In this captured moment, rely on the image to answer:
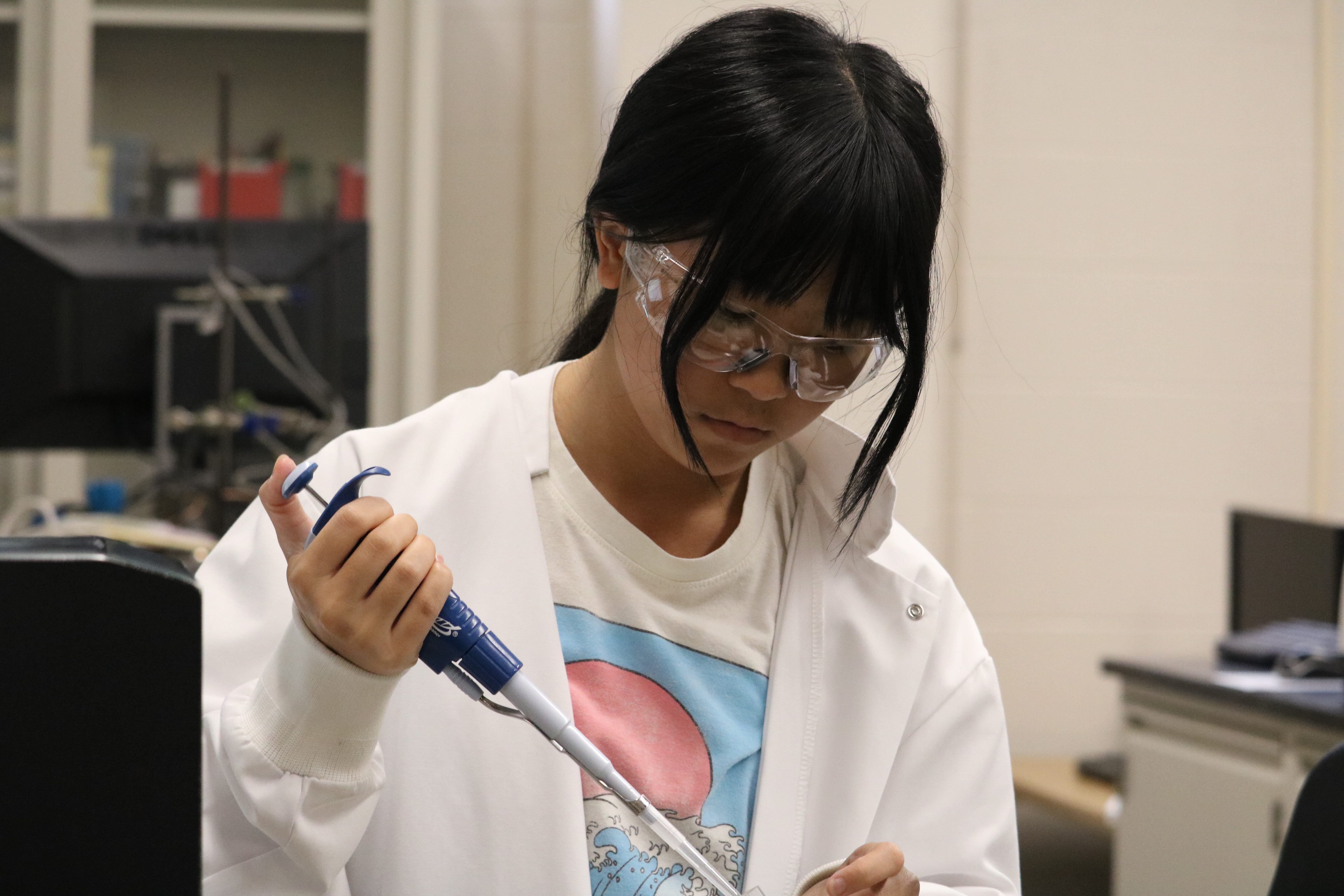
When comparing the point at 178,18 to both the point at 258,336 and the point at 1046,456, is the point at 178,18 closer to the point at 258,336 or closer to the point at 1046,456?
the point at 258,336

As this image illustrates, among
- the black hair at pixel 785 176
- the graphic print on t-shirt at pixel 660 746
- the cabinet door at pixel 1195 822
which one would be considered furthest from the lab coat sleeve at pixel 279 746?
the cabinet door at pixel 1195 822

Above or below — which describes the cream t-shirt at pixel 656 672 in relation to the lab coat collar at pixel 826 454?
below

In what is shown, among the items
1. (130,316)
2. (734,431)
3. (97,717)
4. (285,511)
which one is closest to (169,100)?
(130,316)

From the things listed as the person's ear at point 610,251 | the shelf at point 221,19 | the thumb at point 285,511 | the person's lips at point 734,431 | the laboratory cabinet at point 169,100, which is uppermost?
the shelf at point 221,19

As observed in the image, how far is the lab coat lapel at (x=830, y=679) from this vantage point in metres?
0.92

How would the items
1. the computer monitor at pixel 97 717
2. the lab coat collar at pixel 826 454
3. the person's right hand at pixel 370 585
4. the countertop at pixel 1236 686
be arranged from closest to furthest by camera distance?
the computer monitor at pixel 97 717 → the person's right hand at pixel 370 585 → the lab coat collar at pixel 826 454 → the countertop at pixel 1236 686

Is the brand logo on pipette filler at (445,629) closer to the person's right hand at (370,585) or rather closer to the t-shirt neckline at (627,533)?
the person's right hand at (370,585)

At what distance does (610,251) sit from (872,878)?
1.53 feet

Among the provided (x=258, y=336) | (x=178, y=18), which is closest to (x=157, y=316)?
(x=258, y=336)

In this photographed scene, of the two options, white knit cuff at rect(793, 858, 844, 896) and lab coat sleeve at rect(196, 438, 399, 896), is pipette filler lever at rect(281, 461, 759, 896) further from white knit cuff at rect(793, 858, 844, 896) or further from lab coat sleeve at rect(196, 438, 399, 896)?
white knit cuff at rect(793, 858, 844, 896)

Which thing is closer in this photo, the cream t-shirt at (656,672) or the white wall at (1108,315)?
the cream t-shirt at (656,672)

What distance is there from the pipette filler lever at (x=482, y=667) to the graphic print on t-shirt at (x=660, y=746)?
7.4 inches

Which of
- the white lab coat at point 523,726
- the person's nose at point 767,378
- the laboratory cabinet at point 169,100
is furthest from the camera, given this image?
the laboratory cabinet at point 169,100

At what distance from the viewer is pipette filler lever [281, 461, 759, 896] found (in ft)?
2.14
